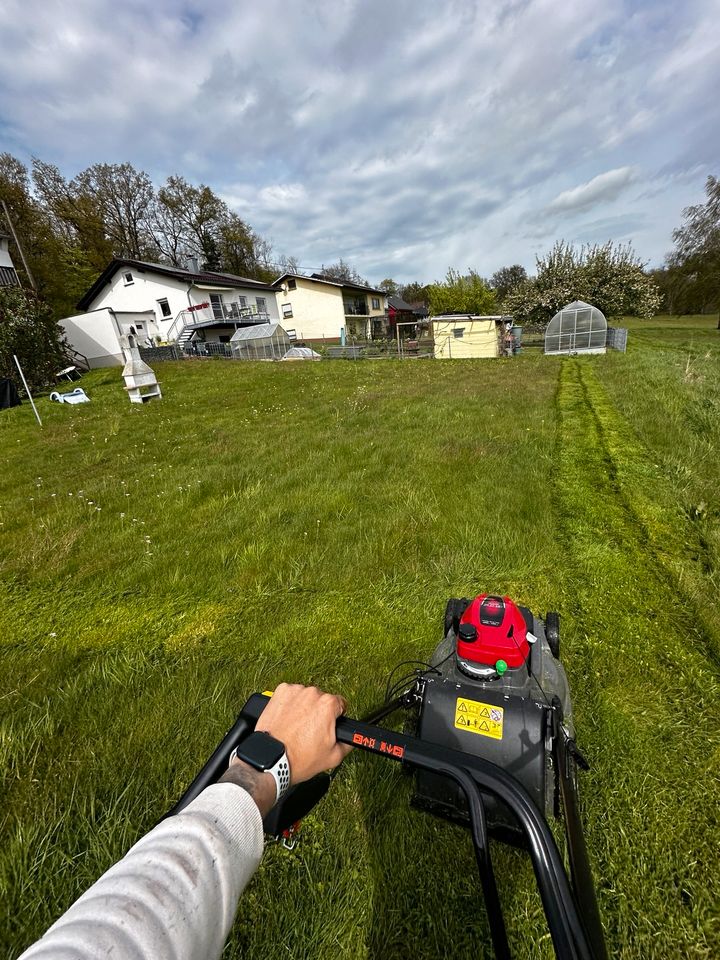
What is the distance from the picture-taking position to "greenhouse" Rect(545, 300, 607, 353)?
81.7ft

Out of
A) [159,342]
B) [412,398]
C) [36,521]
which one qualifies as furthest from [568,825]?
[159,342]

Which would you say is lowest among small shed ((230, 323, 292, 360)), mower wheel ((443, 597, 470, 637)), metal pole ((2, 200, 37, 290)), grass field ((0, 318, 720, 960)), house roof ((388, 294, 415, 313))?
grass field ((0, 318, 720, 960))

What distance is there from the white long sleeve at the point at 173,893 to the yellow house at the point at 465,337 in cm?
2977

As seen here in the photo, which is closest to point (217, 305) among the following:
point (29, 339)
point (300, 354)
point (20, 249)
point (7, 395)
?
point (20, 249)

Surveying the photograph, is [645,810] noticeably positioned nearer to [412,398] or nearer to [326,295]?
[412,398]

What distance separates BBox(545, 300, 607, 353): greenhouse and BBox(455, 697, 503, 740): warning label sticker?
28528mm

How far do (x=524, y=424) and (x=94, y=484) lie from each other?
333 inches

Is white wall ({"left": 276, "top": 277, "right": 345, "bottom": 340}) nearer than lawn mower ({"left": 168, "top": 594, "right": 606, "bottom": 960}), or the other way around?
lawn mower ({"left": 168, "top": 594, "right": 606, "bottom": 960})

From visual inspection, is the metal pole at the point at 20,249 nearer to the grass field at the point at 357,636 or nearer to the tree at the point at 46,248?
the tree at the point at 46,248

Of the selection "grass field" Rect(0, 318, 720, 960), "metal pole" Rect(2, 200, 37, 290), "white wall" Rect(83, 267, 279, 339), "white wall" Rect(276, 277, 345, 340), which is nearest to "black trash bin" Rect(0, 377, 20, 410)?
"grass field" Rect(0, 318, 720, 960)

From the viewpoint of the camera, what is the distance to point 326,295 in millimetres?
44906

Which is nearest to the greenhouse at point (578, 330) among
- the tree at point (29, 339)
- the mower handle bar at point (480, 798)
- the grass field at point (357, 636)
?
the grass field at point (357, 636)

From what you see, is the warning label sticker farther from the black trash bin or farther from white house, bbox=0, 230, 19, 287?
white house, bbox=0, 230, 19, 287

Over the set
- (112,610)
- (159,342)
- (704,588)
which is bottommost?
(704,588)
